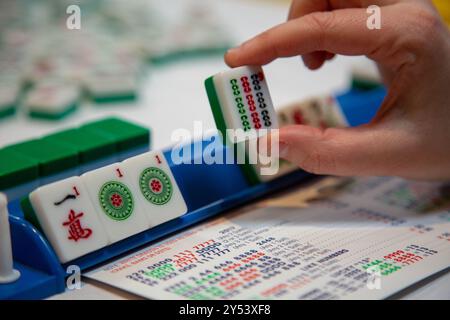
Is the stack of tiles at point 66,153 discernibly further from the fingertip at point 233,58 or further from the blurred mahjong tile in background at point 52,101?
the blurred mahjong tile in background at point 52,101

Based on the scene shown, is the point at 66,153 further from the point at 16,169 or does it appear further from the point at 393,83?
the point at 393,83

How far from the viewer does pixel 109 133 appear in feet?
3.12

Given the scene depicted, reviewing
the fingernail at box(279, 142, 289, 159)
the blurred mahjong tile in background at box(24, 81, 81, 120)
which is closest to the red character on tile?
the fingernail at box(279, 142, 289, 159)

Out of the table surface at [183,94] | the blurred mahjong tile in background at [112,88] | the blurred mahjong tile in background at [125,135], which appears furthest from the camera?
the blurred mahjong tile in background at [112,88]

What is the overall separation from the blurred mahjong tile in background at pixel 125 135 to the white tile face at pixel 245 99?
0.60ft

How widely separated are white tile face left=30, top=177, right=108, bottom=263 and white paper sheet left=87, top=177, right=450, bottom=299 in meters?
0.04

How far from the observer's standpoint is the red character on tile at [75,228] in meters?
0.72

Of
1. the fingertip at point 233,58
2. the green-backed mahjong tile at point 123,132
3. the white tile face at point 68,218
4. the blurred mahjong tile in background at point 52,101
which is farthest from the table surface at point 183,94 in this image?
the white tile face at point 68,218

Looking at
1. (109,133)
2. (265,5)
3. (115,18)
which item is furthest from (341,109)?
(265,5)

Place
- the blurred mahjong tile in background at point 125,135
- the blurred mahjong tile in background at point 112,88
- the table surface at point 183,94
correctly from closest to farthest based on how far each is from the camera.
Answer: the blurred mahjong tile in background at point 125,135
the table surface at point 183,94
the blurred mahjong tile in background at point 112,88

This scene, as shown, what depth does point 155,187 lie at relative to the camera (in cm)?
80

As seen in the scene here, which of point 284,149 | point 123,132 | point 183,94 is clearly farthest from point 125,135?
point 183,94

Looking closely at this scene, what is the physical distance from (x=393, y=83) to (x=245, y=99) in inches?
8.1

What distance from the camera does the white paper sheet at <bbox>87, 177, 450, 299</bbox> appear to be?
70cm
